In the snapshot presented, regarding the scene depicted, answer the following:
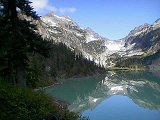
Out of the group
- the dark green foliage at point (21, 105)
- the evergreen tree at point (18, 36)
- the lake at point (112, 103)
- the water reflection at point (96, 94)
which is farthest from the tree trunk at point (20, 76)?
the water reflection at point (96, 94)

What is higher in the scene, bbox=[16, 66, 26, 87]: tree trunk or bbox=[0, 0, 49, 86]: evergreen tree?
bbox=[0, 0, 49, 86]: evergreen tree

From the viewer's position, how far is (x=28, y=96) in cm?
2395

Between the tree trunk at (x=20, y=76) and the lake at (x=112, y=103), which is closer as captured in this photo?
the tree trunk at (x=20, y=76)

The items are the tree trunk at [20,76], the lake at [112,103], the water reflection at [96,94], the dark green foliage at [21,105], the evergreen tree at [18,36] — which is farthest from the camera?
the water reflection at [96,94]

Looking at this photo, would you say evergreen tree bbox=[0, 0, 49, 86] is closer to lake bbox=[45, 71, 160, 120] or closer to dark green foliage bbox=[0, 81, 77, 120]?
dark green foliage bbox=[0, 81, 77, 120]

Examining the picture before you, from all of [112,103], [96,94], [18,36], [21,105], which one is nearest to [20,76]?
[18,36]

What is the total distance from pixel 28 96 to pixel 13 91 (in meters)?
1.15

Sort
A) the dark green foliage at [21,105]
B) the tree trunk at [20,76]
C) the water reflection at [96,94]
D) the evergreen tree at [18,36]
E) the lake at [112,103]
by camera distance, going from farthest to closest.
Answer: the water reflection at [96,94]
the lake at [112,103]
the tree trunk at [20,76]
the evergreen tree at [18,36]
the dark green foliage at [21,105]

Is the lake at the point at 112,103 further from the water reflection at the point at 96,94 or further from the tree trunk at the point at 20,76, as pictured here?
the tree trunk at the point at 20,76

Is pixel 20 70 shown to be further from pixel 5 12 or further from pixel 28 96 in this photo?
pixel 28 96

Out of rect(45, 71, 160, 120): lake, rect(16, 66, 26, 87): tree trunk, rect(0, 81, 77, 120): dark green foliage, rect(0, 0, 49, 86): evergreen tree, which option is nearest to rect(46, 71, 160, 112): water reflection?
rect(45, 71, 160, 120): lake

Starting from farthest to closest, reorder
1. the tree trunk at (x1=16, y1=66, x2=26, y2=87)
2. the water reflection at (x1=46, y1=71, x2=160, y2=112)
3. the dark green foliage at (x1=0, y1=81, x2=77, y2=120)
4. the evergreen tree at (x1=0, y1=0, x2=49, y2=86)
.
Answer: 1. the water reflection at (x1=46, y1=71, x2=160, y2=112)
2. the tree trunk at (x1=16, y1=66, x2=26, y2=87)
3. the evergreen tree at (x1=0, y1=0, x2=49, y2=86)
4. the dark green foliage at (x1=0, y1=81, x2=77, y2=120)

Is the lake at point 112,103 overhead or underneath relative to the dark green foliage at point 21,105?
underneath

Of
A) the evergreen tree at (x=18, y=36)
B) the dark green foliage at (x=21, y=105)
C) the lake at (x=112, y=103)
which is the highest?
the evergreen tree at (x=18, y=36)
